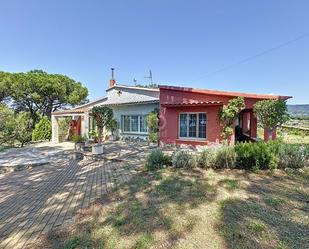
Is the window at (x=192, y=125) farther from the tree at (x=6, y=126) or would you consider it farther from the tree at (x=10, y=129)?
the tree at (x=6, y=126)

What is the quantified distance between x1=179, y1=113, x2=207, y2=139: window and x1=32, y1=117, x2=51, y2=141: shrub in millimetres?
16259

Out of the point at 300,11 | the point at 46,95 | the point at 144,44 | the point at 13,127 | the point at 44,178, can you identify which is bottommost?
the point at 44,178

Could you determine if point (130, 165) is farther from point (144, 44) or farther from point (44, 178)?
point (144, 44)

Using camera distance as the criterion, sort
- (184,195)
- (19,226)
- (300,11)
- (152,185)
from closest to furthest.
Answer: (19,226) → (184,195) → (152,185) → (300,11)

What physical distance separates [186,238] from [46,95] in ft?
101

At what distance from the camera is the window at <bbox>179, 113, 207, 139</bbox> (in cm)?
1372

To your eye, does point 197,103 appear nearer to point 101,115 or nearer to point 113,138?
point 101,115

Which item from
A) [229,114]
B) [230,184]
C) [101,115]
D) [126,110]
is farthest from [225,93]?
[126,110]

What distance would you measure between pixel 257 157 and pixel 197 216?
4.25 metres

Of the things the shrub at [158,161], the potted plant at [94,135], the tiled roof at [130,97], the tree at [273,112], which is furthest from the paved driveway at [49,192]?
the tree at [273,112]

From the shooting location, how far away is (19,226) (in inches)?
181

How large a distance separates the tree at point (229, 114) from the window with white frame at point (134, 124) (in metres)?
6.73

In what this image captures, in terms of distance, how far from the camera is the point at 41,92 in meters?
28.6

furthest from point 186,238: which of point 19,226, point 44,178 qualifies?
point 44,178
